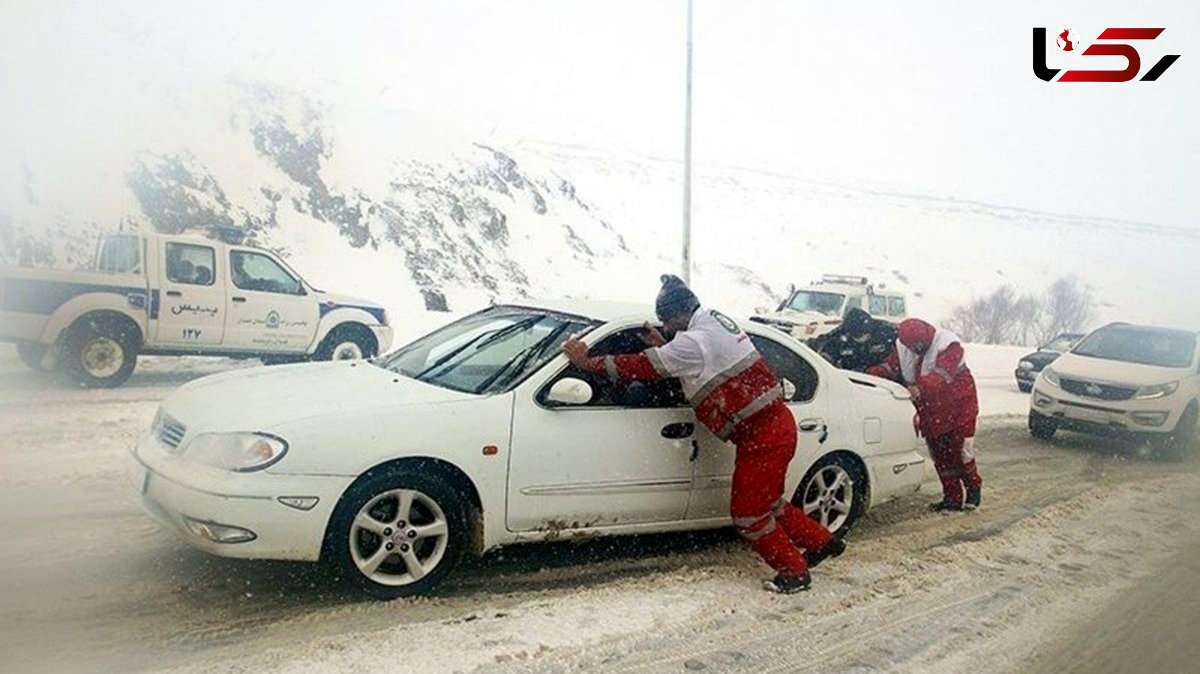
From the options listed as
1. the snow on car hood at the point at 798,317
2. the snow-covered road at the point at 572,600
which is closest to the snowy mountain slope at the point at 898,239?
the snow on car hood at the point at 798,317

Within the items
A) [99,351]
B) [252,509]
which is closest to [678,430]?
[252,509]

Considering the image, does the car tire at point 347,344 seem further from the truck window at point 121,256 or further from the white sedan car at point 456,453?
the white sedan car at point 456,453

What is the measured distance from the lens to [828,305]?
56.2 ft

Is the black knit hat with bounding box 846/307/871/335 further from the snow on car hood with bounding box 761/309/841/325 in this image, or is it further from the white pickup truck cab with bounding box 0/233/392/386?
the snow on car hood with bounding box 761/309/841/325

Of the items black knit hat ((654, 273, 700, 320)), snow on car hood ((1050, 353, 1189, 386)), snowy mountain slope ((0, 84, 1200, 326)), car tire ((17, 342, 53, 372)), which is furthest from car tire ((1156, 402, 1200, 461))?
snowy mountain slope ((0, 84, 1200, 326))

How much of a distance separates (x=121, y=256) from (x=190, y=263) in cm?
70

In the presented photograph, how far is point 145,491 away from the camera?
4227 mm

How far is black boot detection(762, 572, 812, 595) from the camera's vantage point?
4.79 m

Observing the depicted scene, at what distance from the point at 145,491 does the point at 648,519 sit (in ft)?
7.92

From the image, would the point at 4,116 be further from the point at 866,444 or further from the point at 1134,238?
the point at 1134,238

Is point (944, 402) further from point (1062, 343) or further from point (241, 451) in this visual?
point (1062, 343)

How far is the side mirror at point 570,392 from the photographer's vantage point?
14.7ft

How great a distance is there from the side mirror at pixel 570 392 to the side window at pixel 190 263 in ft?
24.0

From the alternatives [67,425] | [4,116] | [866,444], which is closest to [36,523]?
[67,425]
